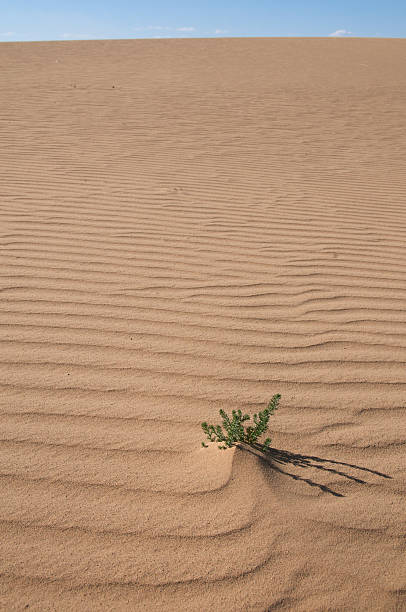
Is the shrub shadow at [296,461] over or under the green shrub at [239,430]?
under

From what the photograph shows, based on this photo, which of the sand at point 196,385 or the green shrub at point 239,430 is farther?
the green shrub at point 239,430

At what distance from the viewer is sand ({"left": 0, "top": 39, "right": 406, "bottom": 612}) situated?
146 centimetres

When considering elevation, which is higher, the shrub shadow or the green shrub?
the green shrub

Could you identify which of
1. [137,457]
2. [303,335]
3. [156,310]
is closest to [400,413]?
[303,335]

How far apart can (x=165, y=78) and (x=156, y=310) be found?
39.3ft

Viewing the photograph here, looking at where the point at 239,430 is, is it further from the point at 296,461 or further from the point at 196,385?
the point at 196,385

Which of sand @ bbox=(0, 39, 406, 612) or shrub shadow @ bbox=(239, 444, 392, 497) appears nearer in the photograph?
sand @ bbox=(0, 39, 406, 612)

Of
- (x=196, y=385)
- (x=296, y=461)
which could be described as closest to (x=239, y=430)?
(x=296, y=461)

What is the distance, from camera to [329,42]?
2172 centimetres

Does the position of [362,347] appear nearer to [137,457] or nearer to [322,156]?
[137,457]

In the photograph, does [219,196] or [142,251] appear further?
[219,196]

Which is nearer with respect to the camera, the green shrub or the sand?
the sand

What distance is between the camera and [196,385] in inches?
87.8

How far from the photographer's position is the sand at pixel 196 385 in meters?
1.46
